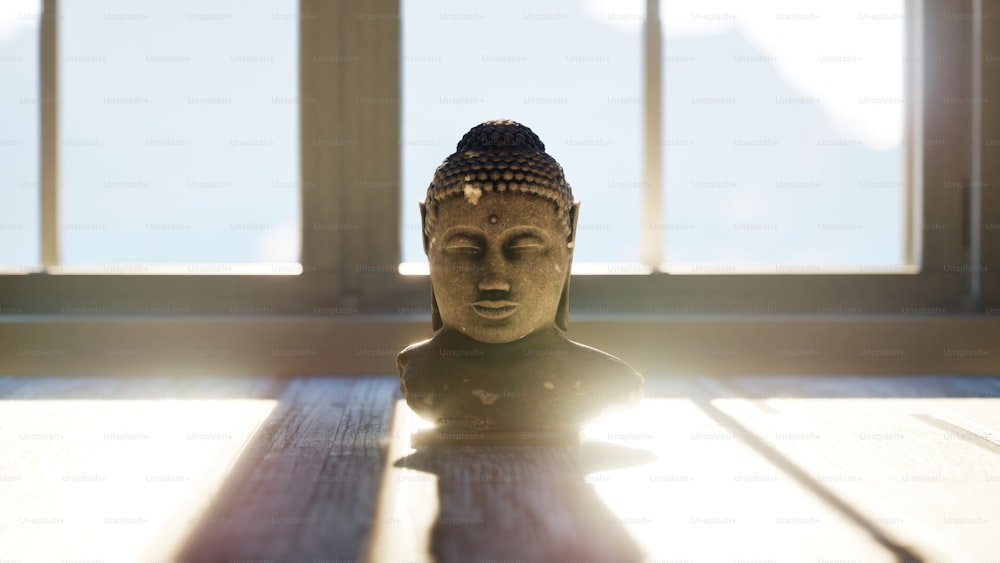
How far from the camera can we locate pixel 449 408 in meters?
2.18

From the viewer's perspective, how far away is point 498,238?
85.0 inches

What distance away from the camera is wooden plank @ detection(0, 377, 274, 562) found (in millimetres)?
1431

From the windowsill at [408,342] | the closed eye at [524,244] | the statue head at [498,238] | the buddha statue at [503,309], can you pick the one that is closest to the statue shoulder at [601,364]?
the buddha statue at [503,309]

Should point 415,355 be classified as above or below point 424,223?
below

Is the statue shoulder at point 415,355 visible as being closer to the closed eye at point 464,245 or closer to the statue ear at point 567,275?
the closed eye at point 464,245

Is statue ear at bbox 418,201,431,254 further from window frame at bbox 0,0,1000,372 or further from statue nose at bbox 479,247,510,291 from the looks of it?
window frame at bbox 0,0,1000,372

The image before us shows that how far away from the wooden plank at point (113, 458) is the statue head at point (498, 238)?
0.82 metres

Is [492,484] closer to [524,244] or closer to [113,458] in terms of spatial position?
[524,244]

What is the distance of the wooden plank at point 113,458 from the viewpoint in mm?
1431

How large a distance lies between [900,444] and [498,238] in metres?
1.39

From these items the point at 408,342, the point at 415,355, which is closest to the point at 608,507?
the point at 415,355

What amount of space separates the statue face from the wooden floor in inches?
15.9

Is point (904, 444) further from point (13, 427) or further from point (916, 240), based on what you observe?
point (13, 427)

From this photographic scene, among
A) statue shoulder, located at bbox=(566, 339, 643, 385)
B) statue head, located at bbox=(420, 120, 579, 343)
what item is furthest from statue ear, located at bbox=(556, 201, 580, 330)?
statue shoulder, located at bbox=(566, 339, 643, 385)
